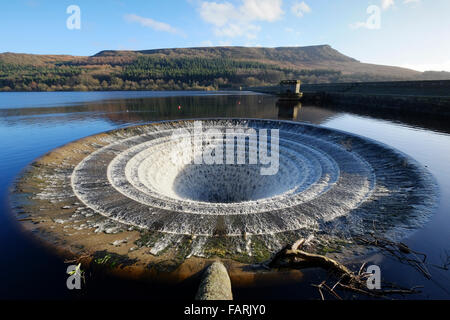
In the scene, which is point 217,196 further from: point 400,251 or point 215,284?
point 400,251

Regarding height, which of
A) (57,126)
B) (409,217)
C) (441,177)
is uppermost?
(57,126)

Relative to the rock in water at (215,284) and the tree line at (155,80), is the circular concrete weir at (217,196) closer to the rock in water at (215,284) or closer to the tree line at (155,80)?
the rock in water at (215,284)

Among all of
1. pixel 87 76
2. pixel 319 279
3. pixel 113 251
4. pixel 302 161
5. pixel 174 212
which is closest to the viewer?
pixel 319 279

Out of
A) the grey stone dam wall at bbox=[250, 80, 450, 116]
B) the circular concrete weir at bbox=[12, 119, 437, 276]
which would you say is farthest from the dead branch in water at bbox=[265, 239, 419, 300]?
the grey stone dam wall at bbox=[250, 80, 450, 116]

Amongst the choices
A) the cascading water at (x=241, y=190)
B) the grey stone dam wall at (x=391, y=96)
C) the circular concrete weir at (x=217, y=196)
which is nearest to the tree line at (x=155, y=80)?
the grey stone dam wall at (x=391, y=96)

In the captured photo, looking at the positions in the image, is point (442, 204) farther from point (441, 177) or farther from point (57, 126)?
point (57, 126)

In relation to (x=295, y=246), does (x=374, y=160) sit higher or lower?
higher
